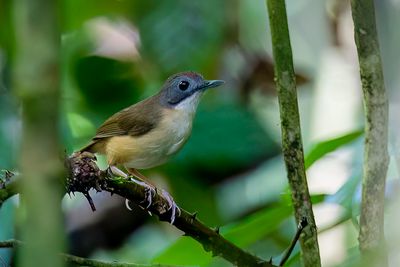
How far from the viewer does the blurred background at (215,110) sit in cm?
315

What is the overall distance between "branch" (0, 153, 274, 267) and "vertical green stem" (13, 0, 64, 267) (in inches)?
26.1

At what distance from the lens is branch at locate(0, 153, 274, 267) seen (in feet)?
5.81

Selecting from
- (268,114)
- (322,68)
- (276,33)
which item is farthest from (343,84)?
(276,33)

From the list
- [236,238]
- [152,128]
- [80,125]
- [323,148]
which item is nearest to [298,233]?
[236,238]

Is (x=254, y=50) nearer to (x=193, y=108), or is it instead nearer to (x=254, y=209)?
(x=254, y=209)

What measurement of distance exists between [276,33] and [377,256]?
3.43 ft

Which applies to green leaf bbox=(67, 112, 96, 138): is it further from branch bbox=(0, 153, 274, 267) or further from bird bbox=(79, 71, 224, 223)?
branch bbox=(0, 153, 274, 267)

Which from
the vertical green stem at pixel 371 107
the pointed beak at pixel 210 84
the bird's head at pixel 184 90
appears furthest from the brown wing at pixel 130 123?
the vertical green stem at pixel 371 107

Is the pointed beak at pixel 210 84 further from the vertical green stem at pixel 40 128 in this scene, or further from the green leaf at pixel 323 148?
the vertical green stem at pixel 40 128

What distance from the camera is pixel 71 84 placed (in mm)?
4367

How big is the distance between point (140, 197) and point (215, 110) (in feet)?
7.67

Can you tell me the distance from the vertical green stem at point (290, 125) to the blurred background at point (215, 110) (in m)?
0.43

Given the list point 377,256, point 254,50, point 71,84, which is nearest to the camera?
point 377,256

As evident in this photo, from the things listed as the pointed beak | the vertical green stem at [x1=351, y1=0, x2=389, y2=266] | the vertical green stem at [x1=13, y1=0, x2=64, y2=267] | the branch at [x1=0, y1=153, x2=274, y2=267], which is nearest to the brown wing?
the pointed beak
